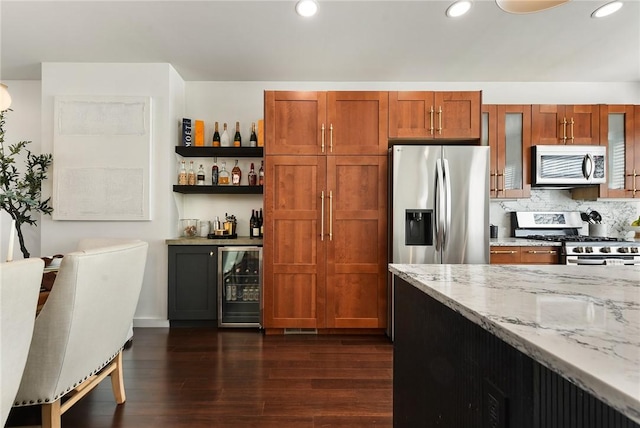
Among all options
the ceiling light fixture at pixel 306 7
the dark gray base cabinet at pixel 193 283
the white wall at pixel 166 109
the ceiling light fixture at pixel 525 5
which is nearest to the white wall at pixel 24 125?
the white wall at pixel 166 109

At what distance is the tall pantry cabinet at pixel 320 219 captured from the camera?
2.96 m

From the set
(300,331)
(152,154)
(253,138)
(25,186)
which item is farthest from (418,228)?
(25,186)

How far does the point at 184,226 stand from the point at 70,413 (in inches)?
82.7

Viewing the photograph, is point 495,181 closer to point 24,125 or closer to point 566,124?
point 566,124

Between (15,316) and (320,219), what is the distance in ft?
7.29

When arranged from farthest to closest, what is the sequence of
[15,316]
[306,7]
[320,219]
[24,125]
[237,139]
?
1. [24,125]
2. [237,139]
3. [320,219]
4. [306,7]
5. [15,316]

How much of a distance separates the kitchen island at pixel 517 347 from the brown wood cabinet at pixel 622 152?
2769 millimetres

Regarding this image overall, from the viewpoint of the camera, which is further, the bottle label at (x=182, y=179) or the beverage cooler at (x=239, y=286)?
the bottle label at (x=182, y=179)

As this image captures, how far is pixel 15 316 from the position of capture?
0.95 meters

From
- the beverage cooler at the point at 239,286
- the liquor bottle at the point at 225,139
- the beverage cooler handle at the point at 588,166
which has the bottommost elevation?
the beverage cooler at the point at 239,286

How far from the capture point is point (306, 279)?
2973 millimetres

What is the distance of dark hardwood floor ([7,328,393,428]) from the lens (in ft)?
5.76

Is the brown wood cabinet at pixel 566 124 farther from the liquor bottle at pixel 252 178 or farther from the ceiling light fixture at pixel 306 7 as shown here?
the liquor bottle at pixel 252 178

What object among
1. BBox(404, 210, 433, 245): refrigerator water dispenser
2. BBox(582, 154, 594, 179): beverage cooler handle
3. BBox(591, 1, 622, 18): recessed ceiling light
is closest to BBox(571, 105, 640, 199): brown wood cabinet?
BBox(582, 154, 594, 179): beverage cooler handle
